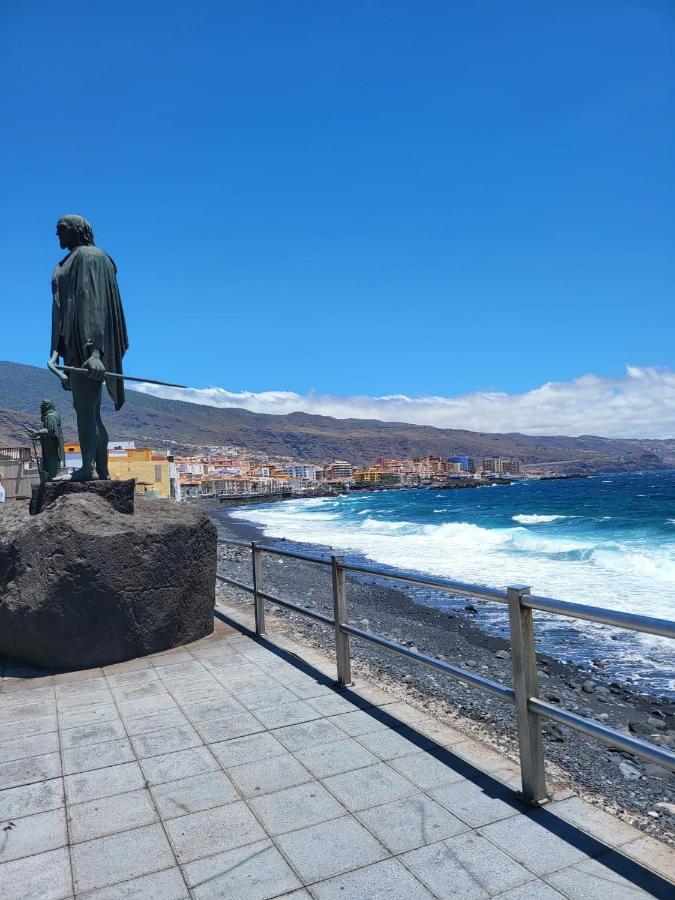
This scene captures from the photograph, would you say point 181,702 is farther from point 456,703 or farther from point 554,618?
point 554,618

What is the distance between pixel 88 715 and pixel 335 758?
63.8 inches

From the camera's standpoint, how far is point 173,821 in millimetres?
2629

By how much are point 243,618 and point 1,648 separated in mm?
2233

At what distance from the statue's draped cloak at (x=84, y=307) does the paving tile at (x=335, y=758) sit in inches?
142

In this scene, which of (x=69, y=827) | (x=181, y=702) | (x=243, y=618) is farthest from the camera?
(x=243, y=618)

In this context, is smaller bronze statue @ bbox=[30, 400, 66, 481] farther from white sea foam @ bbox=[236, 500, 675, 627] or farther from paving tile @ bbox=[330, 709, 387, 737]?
white sea foam @ bbox=[236, 500, 675, 627]

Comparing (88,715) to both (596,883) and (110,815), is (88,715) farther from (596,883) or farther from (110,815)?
(596,883)

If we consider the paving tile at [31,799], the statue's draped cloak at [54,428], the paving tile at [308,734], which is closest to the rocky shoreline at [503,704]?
the paving tile at [308,734]

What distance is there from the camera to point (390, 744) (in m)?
3.29

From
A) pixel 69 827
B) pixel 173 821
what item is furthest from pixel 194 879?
pixel 69 827

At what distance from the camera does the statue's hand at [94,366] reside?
205 inches

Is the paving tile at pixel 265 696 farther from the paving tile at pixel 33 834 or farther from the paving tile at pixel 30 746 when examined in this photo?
the paving tile at pixel 33 834

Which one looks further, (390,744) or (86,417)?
(86,417)

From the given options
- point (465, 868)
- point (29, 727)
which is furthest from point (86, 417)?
point (465, 868)
